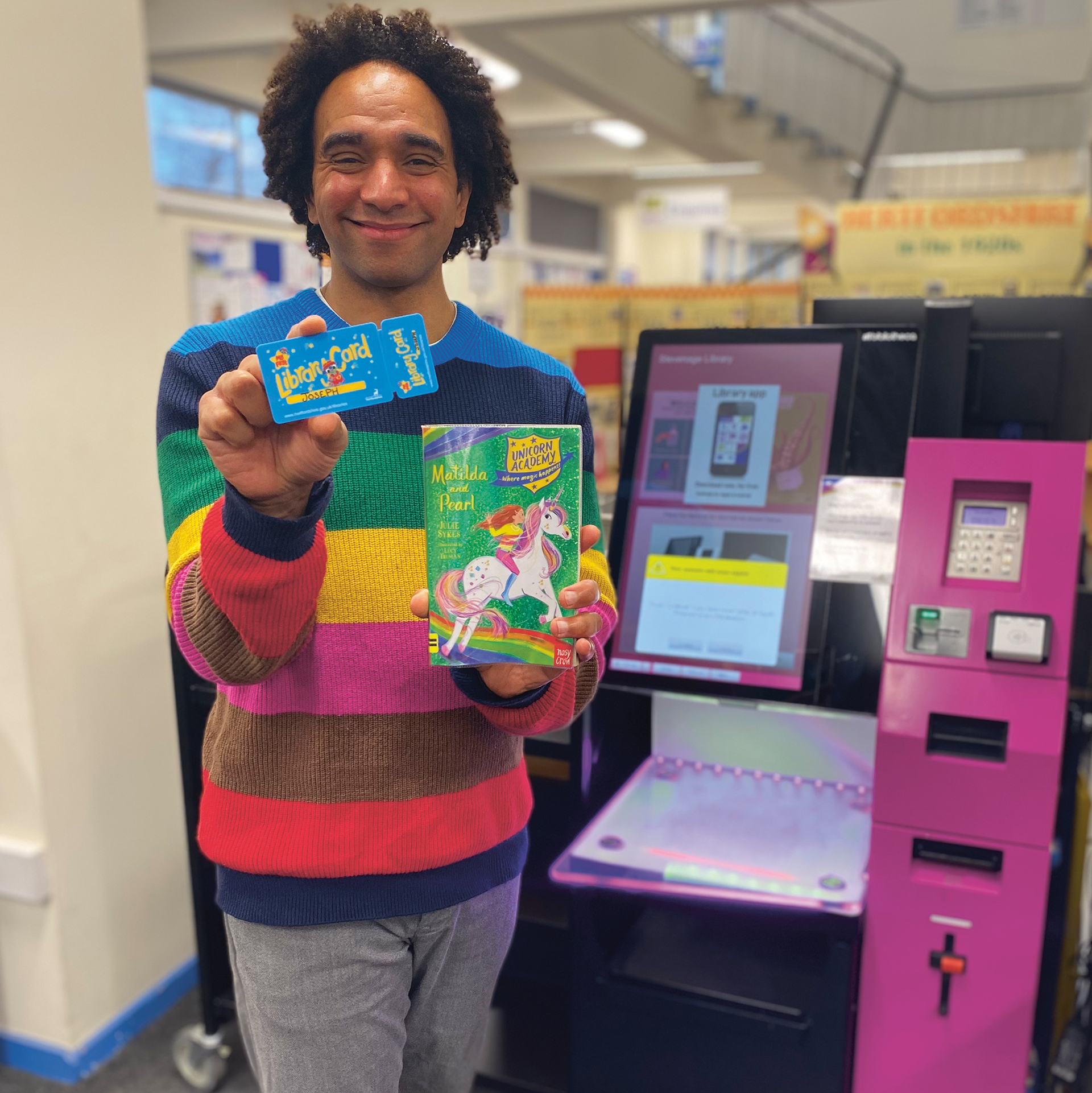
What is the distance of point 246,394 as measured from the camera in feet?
2.84

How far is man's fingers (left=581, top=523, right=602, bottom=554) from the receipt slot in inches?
27.7

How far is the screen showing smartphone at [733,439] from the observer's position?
5.95 ft

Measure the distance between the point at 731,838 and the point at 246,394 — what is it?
48.3 inches

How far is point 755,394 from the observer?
1.83m

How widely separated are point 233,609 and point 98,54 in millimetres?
1881

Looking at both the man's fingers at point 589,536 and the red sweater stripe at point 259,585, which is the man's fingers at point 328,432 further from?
the man's fingers at point 589,536

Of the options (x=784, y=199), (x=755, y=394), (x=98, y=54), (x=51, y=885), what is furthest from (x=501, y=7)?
(x=784, y=199)

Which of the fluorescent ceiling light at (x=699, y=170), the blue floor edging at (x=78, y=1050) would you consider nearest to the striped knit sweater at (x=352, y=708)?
A: the blue floor edging at (x=78, y=1050)

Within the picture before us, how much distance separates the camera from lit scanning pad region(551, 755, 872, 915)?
1604 mm

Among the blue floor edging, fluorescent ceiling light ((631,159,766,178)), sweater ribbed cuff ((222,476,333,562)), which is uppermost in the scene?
fluorescent ceiling light ((631,159,766,178))

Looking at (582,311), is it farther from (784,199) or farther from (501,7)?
(784,199)

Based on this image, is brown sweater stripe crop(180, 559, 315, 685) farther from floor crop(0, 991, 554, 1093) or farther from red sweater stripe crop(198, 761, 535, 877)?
floor crop(0, 991, 554, 1093)

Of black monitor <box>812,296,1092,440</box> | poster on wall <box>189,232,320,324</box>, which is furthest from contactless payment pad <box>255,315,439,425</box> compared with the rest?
poster on wall <box>189,232,320,324</box>

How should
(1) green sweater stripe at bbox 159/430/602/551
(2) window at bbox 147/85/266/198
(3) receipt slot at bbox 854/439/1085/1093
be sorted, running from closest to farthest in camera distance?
(1) green sweater stripe at bbox 159/430/602/551 < (3) receipt slot at bbox 854/439/1085/1093 < (2) window at bbox 147/85/266/198
